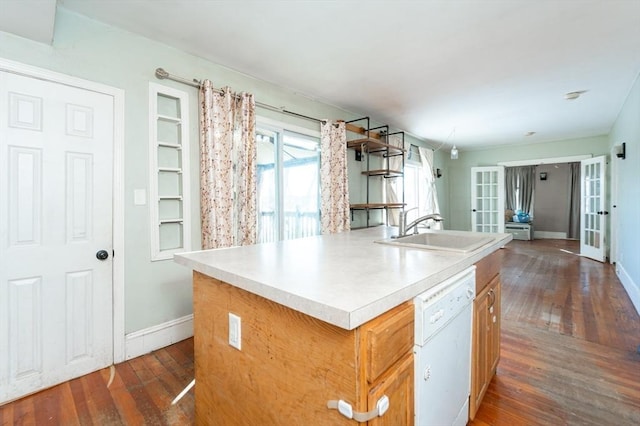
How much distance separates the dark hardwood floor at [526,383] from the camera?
5.16 feet

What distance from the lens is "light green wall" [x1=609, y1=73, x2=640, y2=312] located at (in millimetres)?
3102

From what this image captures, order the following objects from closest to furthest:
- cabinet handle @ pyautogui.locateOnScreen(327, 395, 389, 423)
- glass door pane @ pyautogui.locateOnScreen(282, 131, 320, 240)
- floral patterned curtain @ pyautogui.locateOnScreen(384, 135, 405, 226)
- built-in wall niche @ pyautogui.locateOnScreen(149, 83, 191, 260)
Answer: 1. cabinet handle @ pyautogui.locateOnScreen(327, 395, 389, 423)
2. built-in wall niche @ pyautogui.locateOnScreen(149, 83, 191, 260)
3. glass door pane @ pyautogui.locateOnScreen(282, 131, 320, 240)
4. floral patterned curtain @ pyautogui.locateOnScreen(384, 135, 405, 226)

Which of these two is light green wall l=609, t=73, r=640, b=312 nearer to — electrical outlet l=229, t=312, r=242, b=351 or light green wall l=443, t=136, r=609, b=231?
light green wall l=443, t=136, r=609, b=231

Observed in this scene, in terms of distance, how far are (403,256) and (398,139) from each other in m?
4.25

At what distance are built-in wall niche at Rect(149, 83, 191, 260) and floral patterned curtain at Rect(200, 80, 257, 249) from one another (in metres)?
0.14

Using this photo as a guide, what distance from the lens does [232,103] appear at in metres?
2.72

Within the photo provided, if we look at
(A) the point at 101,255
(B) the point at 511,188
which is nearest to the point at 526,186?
(B) the point at 511,188

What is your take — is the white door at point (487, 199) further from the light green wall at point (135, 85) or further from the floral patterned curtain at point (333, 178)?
the light green wall at point (135, 85)

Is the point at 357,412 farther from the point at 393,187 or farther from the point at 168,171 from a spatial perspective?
the point at 393,187

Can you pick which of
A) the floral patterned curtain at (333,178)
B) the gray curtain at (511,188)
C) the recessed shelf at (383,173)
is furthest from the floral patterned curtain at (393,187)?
the gray curtain at (511,188)

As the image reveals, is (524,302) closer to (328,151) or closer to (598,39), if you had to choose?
(598,39)

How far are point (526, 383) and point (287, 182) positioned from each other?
9.54 ft

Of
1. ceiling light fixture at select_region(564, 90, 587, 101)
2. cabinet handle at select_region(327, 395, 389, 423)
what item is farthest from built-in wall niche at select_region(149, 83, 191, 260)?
ceiling light fixture at select_region(564, 90, 587, 101)

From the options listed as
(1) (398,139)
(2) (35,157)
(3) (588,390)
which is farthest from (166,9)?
(1) (398,139)
